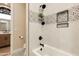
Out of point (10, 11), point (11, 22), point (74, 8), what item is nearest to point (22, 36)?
point (11, 22)

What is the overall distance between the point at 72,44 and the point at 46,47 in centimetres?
65

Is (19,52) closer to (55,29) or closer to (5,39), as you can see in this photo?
(5,39)

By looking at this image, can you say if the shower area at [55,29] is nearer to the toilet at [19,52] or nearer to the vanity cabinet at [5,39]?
the toilet at [19,52]

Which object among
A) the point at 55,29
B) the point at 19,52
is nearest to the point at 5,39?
the point at 19,52

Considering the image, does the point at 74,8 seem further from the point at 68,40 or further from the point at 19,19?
the point at 19,19

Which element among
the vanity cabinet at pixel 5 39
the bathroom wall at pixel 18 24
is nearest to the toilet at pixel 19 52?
the bathroom wall at pixel 18 24

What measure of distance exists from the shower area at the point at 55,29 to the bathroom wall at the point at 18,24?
0.32ft

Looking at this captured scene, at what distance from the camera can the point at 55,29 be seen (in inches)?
66.9

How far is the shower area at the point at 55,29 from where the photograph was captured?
123 cm

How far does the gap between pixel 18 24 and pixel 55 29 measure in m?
0.81

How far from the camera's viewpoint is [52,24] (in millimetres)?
1771

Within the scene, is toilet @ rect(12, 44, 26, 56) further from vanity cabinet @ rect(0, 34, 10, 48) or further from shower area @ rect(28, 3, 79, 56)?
vanity cabinet @ rect(0, 34, 10, 48)

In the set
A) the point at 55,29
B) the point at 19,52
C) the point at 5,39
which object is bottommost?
the point at 19,52

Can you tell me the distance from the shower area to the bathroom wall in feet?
0.32
